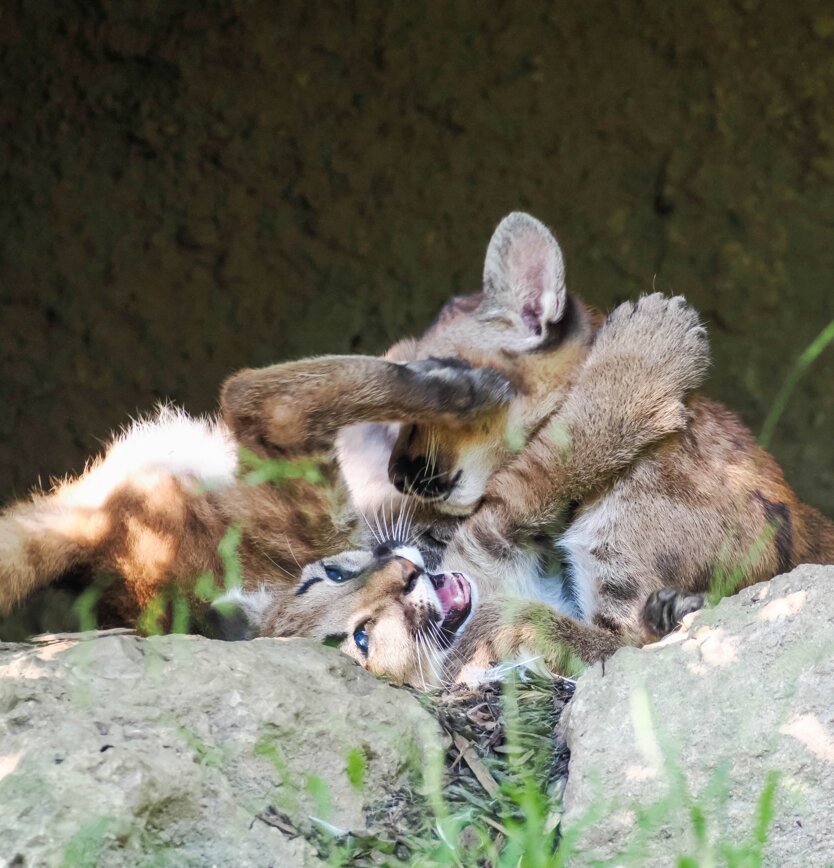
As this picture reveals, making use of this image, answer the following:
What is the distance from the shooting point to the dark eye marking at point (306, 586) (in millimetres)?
4148

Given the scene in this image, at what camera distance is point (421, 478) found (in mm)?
4355

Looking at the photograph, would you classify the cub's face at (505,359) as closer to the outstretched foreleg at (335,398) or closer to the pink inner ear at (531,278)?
the pink inner ear at (531,278)

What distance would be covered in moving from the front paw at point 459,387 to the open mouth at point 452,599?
0.55 metres

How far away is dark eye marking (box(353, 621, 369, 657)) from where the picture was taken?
12.5 ft

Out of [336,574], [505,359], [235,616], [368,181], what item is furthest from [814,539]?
[368,181]

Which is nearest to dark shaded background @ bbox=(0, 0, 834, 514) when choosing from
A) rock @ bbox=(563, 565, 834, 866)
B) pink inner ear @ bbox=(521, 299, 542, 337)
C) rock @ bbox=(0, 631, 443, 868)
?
pink inner ear @ bbox=(521, 299, 542, 337)

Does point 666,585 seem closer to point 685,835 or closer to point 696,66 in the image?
point 685,835

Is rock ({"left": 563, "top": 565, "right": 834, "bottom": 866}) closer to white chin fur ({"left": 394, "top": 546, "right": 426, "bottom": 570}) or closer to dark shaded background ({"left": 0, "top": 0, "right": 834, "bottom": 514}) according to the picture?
white chin fur ({"left": 394, "top": 546, "right": 426, "bottom": 570})

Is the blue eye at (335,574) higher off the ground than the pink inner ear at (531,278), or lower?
lower

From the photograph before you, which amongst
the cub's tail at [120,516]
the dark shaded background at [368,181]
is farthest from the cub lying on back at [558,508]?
the dark shaded background at [368,181]

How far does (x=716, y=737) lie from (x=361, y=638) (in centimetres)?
122

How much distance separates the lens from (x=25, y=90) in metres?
7.18

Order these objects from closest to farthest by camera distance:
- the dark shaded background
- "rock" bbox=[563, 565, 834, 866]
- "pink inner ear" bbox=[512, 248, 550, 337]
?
"rock" bbox=[563, 565, 834, 866] < "pink inner ear" bbox=[512, 248, 550, 337] < the dark shaded background

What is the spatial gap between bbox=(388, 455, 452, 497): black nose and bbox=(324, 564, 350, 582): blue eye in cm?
42
